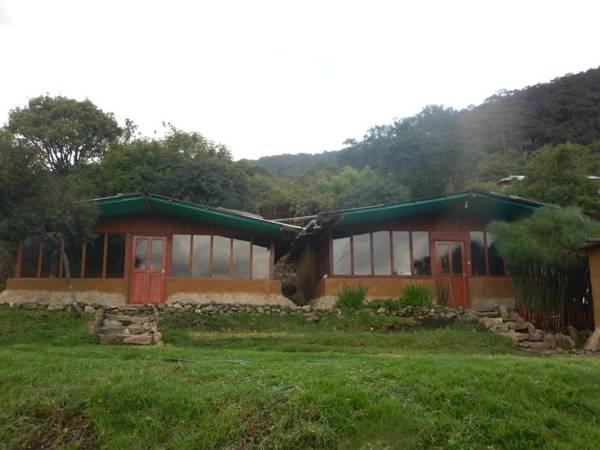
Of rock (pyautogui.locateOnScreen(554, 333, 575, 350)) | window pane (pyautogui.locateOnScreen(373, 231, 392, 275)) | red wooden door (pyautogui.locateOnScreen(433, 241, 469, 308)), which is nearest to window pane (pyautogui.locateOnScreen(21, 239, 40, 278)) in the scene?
window pane (pyautogui.locateOnScreen(373, 231, 392, 275))

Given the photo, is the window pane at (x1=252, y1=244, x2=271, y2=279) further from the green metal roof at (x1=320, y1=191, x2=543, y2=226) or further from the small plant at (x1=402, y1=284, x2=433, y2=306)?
the small plant at (x1=402, y1=284, x2=433, y2=306)

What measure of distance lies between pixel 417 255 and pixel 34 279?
12245mm

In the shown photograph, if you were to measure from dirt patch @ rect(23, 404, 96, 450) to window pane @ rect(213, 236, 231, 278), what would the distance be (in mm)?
12125

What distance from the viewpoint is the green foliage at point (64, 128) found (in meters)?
36.5

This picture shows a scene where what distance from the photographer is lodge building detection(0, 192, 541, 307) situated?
18703 millimetres

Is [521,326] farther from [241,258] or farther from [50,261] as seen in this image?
[50,261]

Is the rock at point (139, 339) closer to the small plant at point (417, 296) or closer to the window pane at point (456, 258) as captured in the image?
the small plant at point (417, 296)

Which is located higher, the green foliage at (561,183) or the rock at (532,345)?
the green foliage at (561,183)

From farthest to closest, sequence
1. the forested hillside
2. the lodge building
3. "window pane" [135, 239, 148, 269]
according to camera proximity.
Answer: the forested hillside
"window pane" [135, 239, 148, 269]
the lodge building

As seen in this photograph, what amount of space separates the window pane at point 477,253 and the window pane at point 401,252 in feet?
7.23

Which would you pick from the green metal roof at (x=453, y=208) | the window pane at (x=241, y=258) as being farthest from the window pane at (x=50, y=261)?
the green metal roof at (x=453, y=208)

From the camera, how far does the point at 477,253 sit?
19.8 m

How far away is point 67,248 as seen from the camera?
18.9 m

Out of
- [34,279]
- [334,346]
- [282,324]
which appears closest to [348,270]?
[282,324]
